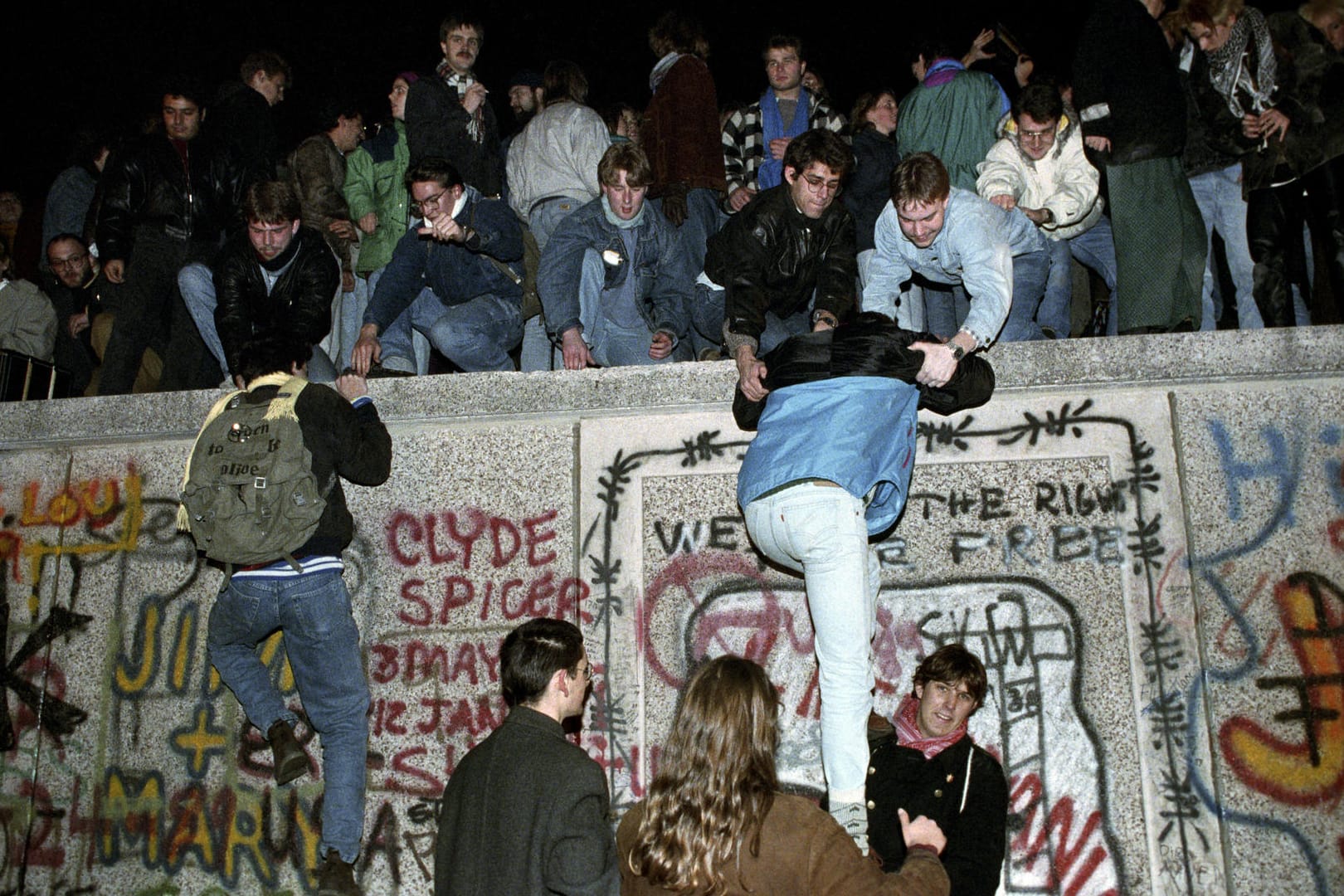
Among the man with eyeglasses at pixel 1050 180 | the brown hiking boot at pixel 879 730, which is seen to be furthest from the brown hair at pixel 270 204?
the brown hiking boot at pixel 879 730

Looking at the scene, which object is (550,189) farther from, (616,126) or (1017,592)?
(1017,592)

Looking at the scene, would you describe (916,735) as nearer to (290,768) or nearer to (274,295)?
(290,768)

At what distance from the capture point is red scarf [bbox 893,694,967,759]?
4852mm

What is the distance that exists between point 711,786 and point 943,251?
3.13 meters

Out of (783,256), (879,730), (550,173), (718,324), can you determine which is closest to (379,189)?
(550,173)

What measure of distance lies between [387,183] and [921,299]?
3.40m

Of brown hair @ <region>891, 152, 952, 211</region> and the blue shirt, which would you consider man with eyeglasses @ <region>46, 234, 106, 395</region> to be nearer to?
the blue shirt

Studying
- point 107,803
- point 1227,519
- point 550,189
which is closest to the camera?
point 1227,519

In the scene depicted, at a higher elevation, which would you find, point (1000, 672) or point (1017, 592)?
point (1017, 592)

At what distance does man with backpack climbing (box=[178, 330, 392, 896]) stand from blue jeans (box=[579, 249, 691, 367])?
1.60m

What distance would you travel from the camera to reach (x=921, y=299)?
6.95m

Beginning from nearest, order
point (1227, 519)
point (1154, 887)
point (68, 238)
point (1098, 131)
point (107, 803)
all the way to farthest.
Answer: point (1154, 887) → point (1227, 519) → point (107, 803) → point (1098, 131) → point (68, 238)

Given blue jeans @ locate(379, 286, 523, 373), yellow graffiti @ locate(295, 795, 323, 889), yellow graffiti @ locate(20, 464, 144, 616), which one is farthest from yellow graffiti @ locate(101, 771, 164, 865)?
blue jeans @ locate(379, 286, 523, 373)

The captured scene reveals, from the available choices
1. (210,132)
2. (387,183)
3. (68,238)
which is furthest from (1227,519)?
(68,238)
